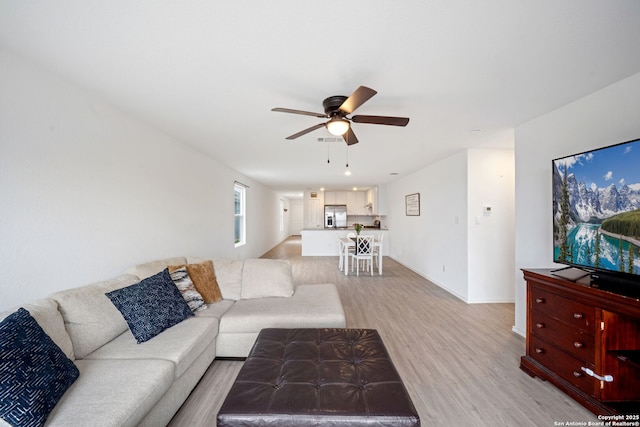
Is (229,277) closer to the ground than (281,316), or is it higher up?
higher up

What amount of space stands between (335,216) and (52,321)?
904 centimetres

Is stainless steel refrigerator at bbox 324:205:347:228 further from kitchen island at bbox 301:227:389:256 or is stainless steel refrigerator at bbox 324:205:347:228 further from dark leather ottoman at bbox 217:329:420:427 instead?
dark leather ottoman at bbox 217:329:420:427

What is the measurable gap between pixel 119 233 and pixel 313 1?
2483 millimetres

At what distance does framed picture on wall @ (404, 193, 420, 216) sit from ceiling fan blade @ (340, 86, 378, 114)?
4.27m

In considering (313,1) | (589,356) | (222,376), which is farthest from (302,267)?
(313,1)

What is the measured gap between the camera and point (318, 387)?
4.13ft

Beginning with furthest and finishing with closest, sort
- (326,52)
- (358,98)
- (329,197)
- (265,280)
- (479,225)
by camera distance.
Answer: (329,197), (479,225), (265,280), (358,98), (326,52)

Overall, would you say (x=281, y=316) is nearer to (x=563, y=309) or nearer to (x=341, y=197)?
(x=563, y=309)

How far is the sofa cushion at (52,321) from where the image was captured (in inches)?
53.6

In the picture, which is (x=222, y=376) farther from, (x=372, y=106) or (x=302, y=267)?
(x=302, y=267)

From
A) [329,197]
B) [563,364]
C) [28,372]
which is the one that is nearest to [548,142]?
[563,364]

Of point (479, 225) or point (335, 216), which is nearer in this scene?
point (479, 225)

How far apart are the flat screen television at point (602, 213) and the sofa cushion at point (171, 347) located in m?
2.80

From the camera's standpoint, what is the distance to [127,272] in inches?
90.0
